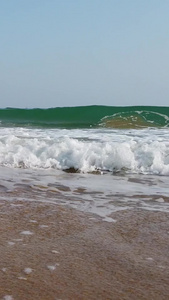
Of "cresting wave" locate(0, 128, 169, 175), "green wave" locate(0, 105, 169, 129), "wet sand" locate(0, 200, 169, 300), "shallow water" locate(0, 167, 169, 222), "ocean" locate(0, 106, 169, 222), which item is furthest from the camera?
"green wave" locate(0, 105, 169, 129)

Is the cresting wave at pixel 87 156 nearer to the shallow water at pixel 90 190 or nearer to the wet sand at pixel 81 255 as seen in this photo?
the shallow water at pixel 90 190

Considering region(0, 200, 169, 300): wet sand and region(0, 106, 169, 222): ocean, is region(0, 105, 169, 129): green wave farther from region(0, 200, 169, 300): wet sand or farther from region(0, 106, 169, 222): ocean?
region(0, 200, 169, 300): wet sand

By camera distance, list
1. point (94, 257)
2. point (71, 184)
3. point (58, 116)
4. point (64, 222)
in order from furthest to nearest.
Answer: point (58, 116), point (71, 184), point (64, 222), point (94, 257)

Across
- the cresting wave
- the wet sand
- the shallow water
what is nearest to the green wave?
the cresting wave

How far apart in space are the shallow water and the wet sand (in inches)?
12.7

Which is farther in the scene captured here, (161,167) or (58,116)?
(58,116)

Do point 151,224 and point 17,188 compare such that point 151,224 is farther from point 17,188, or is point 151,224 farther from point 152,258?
point 17,188

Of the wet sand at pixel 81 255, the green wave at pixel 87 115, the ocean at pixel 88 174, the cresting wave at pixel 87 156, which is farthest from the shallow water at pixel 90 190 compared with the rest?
the green wave at pixel 87 115

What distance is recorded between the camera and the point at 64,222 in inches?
137

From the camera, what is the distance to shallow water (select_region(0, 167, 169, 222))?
417cm

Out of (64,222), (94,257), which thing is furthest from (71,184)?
Answer: (94,257)

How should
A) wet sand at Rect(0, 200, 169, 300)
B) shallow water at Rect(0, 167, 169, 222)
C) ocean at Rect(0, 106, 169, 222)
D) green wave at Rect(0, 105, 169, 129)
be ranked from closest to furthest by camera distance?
wet sand at Rect(0, 200, 169, 300) < shallow water at Rect(0, 167, 169, 222) < ocean at Rect(0, 106, 169, 222) < green wave at Rect(0, 105, 169, 129)

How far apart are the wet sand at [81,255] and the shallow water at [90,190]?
1.06 feet

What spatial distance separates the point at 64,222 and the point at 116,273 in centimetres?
111
